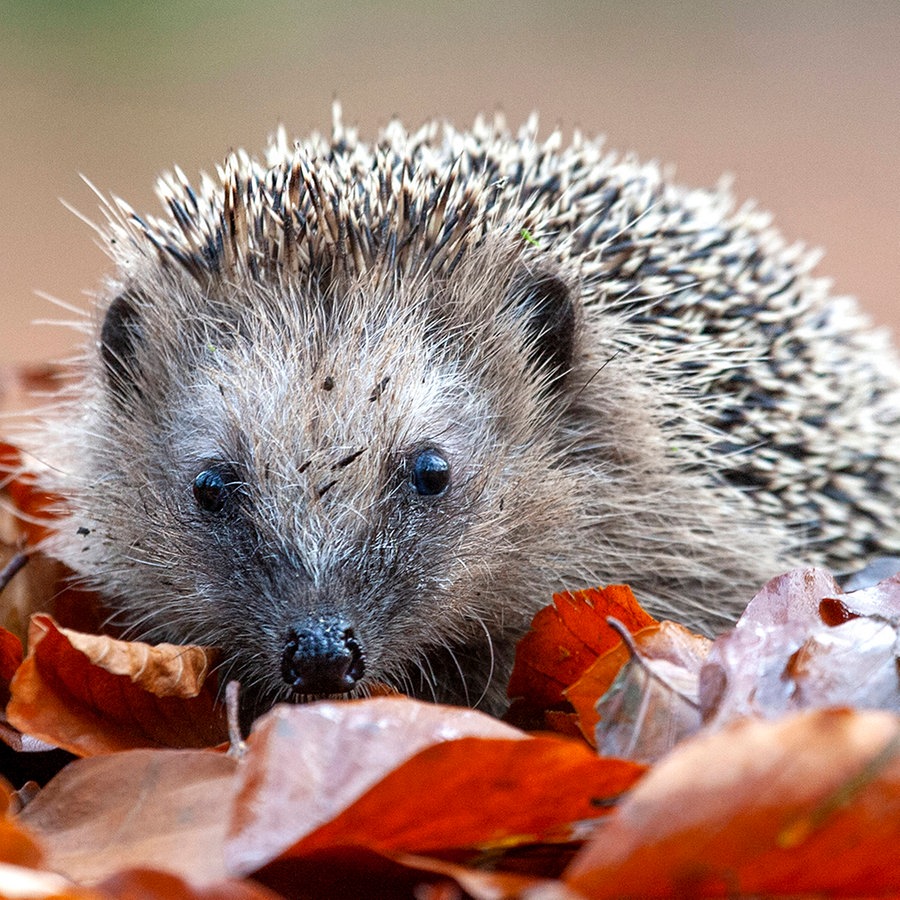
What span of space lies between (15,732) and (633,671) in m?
0.88

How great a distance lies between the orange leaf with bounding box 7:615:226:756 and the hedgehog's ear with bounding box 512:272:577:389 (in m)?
0.93

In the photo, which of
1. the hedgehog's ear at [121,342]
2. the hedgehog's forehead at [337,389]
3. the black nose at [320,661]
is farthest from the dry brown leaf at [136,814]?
the hedgehog's ear at [121,342]

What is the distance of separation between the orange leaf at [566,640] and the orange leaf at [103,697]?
486 mm

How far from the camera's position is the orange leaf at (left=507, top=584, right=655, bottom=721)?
1928mm

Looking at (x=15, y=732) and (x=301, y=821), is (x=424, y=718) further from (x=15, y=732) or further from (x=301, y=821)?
(x=15, y=732)

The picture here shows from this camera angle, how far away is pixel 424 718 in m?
1.40

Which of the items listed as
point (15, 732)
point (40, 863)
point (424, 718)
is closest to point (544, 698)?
point (424, 718)

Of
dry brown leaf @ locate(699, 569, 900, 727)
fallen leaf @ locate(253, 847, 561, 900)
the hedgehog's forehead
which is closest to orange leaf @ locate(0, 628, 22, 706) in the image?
the hedgehog's forehead

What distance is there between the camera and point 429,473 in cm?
217

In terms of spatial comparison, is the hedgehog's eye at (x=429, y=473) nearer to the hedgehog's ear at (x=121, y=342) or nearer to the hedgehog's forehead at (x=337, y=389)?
the hedgehog's forehead at (x=337, y=389)

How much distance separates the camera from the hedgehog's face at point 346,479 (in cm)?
203

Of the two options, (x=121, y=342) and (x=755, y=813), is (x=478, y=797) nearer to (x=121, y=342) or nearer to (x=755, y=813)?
(x=755, y=813)

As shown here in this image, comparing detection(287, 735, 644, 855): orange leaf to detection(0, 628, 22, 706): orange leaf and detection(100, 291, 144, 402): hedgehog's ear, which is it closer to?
detection(0, 628, 22, 706): orange leaf

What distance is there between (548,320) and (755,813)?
58.7 inches
